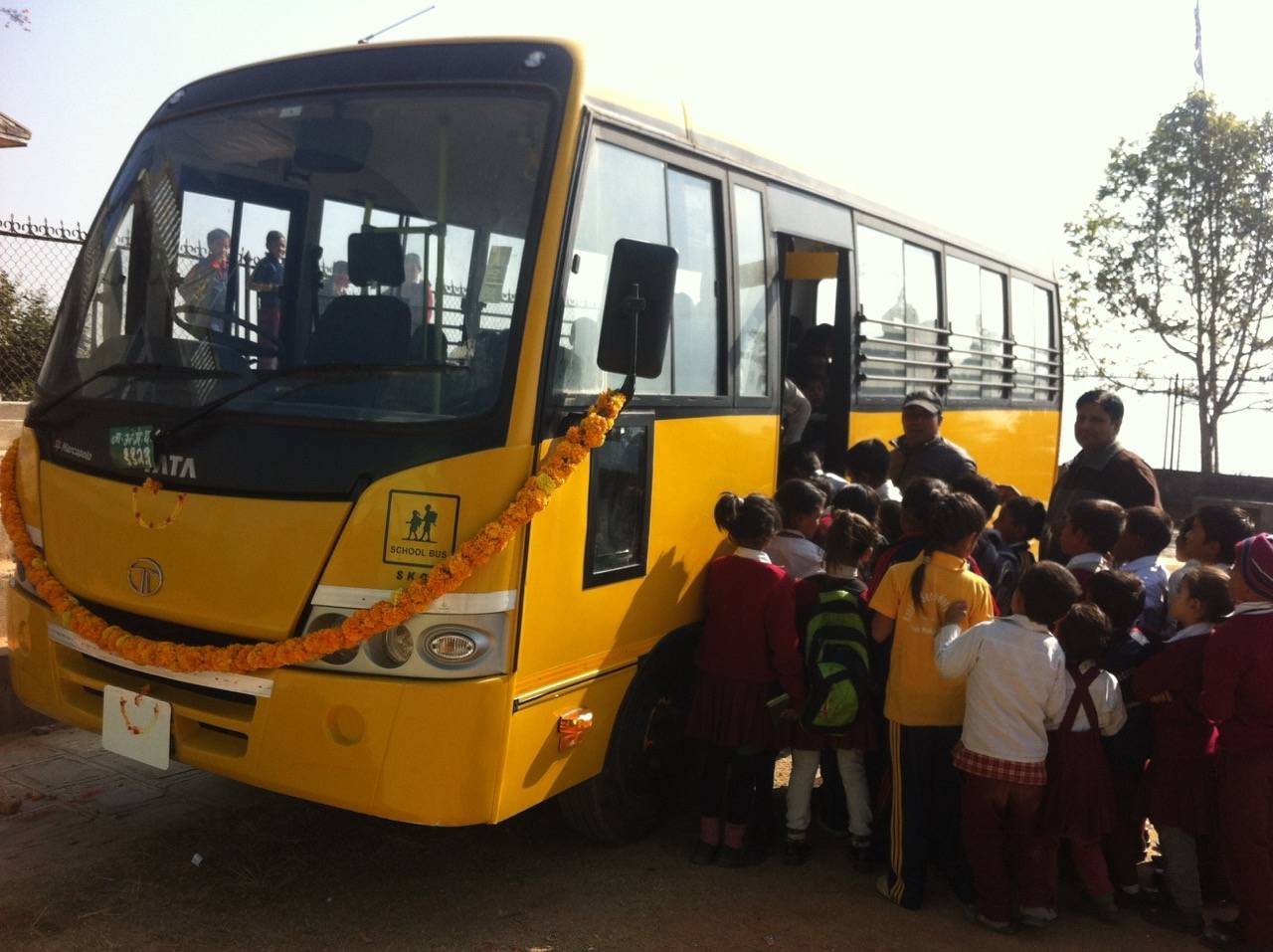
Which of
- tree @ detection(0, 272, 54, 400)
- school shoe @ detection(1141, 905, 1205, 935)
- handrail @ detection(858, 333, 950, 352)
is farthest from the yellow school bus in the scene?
tree @ detection(0, 272, 54, 400)

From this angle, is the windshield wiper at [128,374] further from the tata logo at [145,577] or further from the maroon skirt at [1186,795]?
the maroon skirt at [1186,795]

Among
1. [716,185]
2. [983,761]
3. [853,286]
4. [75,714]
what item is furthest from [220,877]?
[853,286]

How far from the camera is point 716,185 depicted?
4.94m

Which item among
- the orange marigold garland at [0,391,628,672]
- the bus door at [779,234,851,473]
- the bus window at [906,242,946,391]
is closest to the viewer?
the orange marigold garland at [0,391,628,672]

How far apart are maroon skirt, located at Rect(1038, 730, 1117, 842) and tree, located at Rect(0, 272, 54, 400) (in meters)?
8.16

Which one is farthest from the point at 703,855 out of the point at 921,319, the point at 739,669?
the point at 921,319

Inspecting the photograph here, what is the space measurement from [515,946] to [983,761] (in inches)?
66.6

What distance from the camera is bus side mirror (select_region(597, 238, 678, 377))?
392cm

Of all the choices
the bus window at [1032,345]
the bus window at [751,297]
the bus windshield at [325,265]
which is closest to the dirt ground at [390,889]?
the bus windshield at [325,265]

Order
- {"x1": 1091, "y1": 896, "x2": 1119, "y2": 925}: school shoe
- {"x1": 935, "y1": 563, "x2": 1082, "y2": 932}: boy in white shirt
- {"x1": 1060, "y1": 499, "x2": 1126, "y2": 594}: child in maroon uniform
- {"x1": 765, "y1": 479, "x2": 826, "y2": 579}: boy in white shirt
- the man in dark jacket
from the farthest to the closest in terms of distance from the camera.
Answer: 1. the man in dark jacket
2. {"x1": 765, "y1": 479, "x2": 826, "y2": 579}: boy in white shirt
3. {"x1": 1060, "y1": 499, "x2": 1126, "y2": 594}: child in maroon uniform
4. {"x1": 1091, "y1": 896, "x2": 1119, "y2": 925}: school shoe
5. {"x1": 935, "y1": 563, "x2": 1082, "y2": 932}: boy in white shirt

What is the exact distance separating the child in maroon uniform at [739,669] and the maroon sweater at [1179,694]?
1224mm

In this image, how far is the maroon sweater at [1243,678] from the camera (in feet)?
13.1

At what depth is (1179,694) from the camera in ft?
13.9

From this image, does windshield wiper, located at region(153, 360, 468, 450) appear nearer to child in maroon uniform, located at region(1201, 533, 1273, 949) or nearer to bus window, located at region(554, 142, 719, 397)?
bus window, located at region(554, 142, 719, 397)
